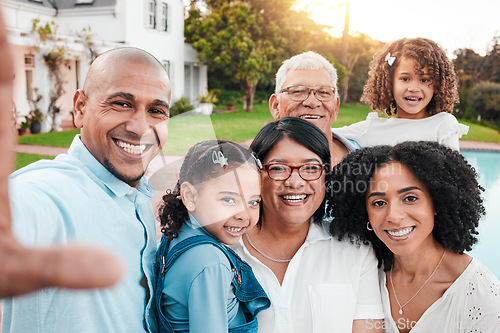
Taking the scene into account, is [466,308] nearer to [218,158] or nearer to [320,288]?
[320,288]

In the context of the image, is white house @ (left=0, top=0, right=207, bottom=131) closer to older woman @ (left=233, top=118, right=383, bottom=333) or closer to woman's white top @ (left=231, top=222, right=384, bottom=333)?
older woman @ (left=233, top=118, right=383, bottom=333)

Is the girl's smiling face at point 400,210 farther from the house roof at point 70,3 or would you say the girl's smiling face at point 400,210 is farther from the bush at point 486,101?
the bush at point 486,101

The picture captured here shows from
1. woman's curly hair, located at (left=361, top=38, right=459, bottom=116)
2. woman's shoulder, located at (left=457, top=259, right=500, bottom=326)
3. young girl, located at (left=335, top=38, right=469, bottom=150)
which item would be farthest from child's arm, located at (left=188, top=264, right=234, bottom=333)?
woman's curly hair, located at (left=361, top=38, right=459, bottom=116)

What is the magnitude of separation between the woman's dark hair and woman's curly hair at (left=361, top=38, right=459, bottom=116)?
1.84 meters

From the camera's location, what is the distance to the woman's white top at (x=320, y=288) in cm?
185

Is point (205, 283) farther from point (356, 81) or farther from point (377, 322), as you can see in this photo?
point (356, 81)

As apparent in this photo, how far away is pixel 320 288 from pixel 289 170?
589 millimetres

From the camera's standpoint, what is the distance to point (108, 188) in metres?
1.54

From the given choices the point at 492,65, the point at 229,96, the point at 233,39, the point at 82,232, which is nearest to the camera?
the point at 82,232

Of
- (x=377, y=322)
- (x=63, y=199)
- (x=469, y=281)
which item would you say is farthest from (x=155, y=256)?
(x=469, y=281)

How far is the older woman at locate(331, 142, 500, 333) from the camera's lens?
1.99 metres

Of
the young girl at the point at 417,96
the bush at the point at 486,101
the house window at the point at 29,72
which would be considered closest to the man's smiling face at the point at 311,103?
the young girl at the point at 417,96

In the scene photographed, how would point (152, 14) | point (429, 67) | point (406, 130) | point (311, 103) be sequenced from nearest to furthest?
1. point (311, 103)
2. point (429, 67)
3. point (406, 130)
4. point (152, 14)

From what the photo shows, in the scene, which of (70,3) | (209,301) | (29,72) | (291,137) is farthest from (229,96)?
(209,301)
